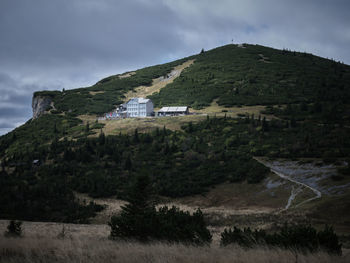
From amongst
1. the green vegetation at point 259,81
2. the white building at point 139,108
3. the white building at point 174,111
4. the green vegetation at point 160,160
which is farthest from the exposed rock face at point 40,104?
the white building at point 174,111

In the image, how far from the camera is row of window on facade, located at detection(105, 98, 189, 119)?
330 feet

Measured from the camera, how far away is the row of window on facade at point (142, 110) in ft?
330

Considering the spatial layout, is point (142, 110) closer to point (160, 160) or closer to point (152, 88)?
point (152, 88)

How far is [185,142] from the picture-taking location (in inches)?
2616

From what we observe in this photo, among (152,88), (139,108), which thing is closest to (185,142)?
(139,108)

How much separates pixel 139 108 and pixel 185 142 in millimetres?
42367

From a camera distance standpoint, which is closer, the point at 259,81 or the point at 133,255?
the point at 133,255

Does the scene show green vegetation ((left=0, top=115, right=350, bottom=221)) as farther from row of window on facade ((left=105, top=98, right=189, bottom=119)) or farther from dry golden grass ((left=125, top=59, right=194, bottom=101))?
dry golden grass ((left=125, top=59, right=194, bottom=101))

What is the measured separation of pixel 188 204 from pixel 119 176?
16.2 metres

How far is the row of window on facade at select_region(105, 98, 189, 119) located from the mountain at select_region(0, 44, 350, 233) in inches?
333

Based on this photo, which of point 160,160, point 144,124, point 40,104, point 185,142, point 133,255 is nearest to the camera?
point 133,255

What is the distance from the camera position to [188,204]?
1647 inches

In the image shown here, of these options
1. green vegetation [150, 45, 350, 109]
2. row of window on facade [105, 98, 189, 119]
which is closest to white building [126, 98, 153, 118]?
row of window on facade [105, 98, 189, 119]

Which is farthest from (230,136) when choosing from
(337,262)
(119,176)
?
(337,262)
